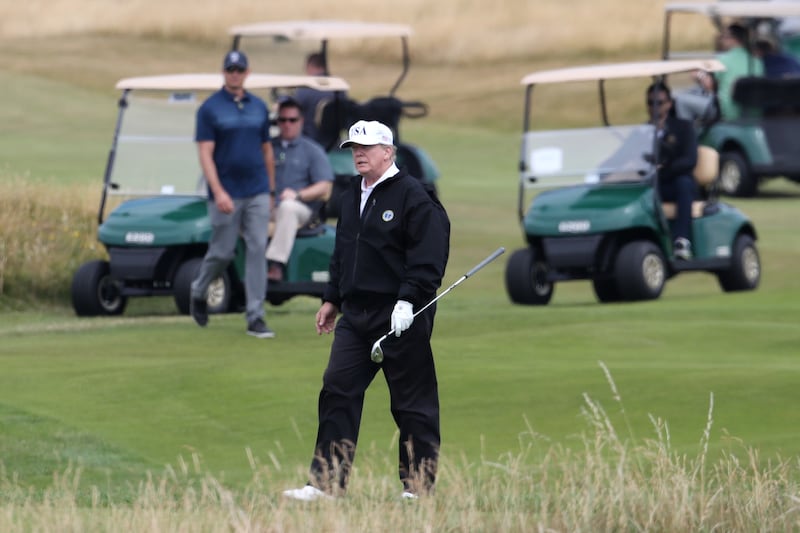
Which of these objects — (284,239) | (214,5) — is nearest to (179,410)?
(284,239)

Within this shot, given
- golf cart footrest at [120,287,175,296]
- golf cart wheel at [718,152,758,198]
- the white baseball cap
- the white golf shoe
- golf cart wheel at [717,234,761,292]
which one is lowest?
golf cart wheel at [718,152,758,198]

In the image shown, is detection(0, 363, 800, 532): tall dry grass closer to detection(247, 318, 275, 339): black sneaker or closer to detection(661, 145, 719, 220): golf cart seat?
detection(247, 318, 275, 339): black sneaker

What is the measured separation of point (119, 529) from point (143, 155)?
8.92 m

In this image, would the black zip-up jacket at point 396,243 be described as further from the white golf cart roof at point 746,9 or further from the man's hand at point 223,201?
the white golf cart roof at point 746,9

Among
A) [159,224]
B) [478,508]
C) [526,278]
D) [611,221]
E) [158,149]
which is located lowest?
[526,278]

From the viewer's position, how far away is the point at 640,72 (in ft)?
49.3

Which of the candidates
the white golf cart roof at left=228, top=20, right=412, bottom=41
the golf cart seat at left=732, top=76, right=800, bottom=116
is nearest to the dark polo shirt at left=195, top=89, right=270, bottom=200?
the white golf cart roof at left=228, top=20, right=412, bottom=41

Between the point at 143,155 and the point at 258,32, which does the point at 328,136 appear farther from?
the point at 143,155

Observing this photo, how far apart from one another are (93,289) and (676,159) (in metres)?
4.59

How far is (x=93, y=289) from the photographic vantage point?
14.4 metres

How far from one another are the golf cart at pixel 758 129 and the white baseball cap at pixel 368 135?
54.3 ft

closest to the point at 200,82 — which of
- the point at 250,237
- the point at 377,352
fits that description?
the point at 250,237

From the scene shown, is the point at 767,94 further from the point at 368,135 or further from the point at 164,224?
the point at 368,135

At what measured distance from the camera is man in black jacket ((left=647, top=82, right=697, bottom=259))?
595 inches
